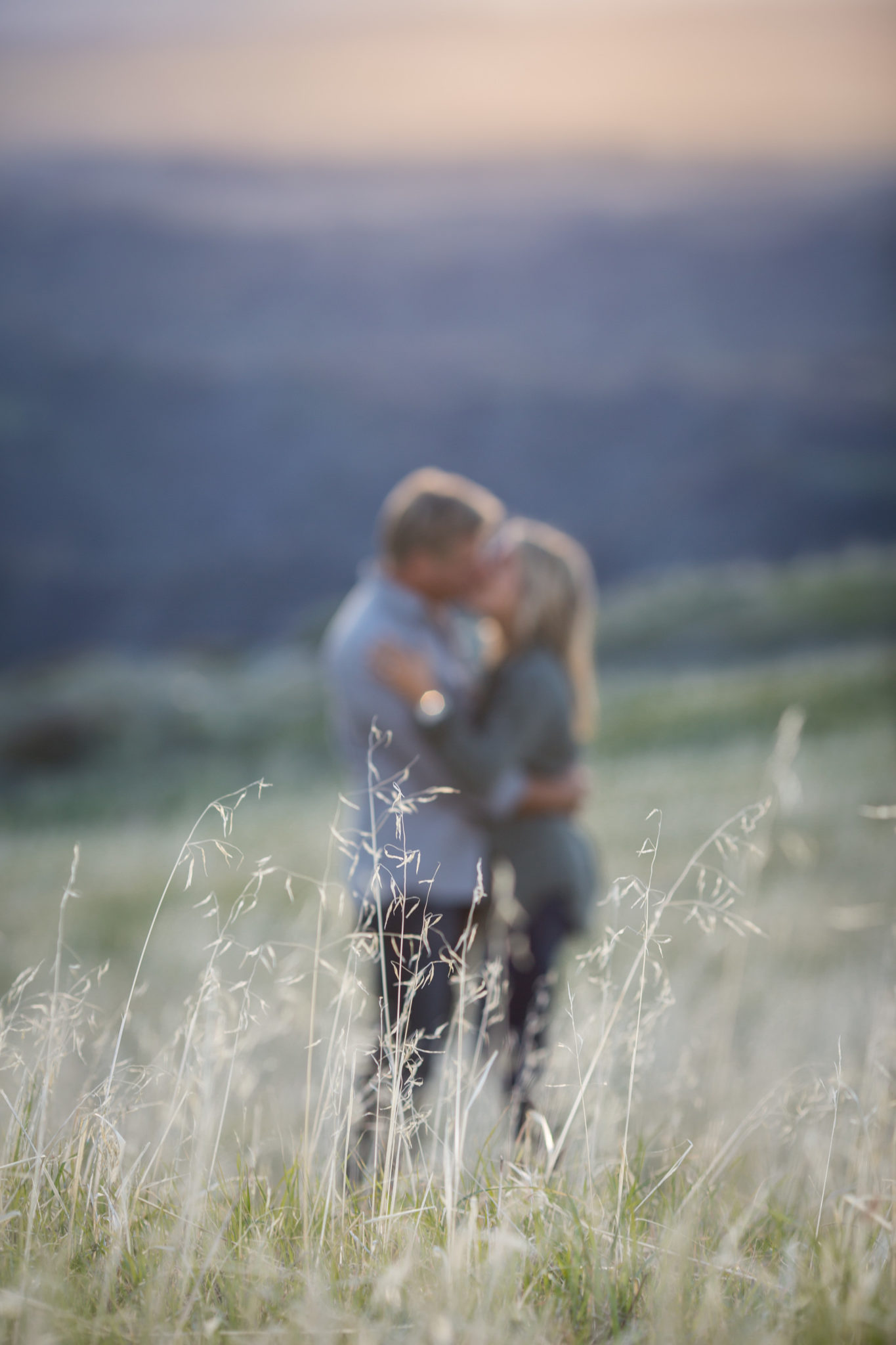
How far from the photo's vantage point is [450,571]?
3.90m

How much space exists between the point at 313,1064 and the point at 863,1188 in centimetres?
457

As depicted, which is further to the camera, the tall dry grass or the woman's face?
the woman's face

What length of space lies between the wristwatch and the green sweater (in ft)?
0.41

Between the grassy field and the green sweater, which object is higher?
the green sweater

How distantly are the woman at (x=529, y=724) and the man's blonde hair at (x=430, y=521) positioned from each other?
26 centimetres

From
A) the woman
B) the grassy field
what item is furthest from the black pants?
the woman

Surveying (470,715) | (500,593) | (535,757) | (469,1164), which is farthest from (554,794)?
(469,1164)

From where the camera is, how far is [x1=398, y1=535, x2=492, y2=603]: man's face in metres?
3.87

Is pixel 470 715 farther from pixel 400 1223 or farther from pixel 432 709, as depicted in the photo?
pixel 400 1223

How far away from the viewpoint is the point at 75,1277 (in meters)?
1.96

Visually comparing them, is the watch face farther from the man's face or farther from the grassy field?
the grassy field

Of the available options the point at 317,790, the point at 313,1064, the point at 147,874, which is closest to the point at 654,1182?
the point at 313,1064

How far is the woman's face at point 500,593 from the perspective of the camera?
4.02 m

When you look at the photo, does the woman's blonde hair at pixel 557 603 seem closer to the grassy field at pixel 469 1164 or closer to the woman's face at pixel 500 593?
the woman's face at pixel 500 593
